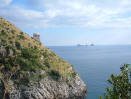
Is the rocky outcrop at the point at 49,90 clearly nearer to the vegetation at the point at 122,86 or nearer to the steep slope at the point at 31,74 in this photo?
the steep slope at the point at 31,74

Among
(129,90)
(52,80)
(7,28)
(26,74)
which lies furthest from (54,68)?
(129,90)

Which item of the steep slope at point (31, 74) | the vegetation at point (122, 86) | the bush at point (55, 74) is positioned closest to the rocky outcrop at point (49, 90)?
the steep slope at point (31, 74)

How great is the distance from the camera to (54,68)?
47594 mm

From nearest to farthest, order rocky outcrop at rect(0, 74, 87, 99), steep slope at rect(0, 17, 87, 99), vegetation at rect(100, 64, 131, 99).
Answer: vegetation at rect(100, 64, 131, 99), rocky outcrop at rect(0, 74, 87, 99), steep slope at rect(0, 17, 87, 99)

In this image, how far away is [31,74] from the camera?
42125 millimetres

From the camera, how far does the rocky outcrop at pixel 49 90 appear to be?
37250 millimetres

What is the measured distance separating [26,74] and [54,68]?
10.2m

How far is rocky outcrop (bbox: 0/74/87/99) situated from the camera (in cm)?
3725

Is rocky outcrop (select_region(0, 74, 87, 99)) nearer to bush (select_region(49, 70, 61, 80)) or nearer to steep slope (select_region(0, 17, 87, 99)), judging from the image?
steep slope (select_region(0, 17, 87, 99))

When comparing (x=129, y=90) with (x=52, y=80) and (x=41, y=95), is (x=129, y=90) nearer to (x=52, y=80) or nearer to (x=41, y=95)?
(x=41, y=95)

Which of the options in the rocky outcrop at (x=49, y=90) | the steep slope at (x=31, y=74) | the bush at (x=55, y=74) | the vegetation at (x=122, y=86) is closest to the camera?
the vegetation at (x=122, y=86)

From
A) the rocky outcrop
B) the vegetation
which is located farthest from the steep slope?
the vegetation

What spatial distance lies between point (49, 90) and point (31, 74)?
24.7ft

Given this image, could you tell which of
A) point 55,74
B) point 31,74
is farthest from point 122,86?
point 55,74
